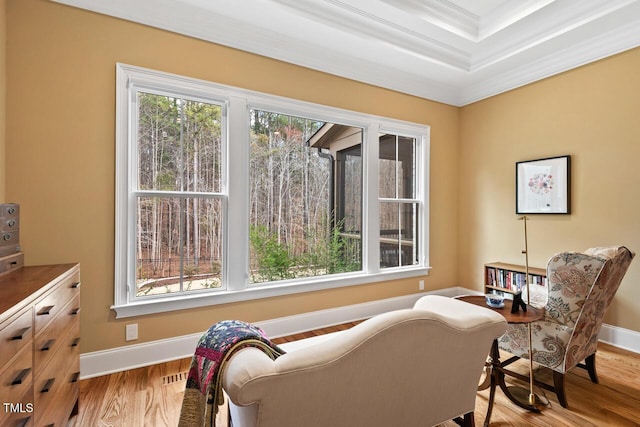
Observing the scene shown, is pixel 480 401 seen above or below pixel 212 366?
below

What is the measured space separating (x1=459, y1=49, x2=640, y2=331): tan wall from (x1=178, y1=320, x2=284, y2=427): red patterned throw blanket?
11.2ft

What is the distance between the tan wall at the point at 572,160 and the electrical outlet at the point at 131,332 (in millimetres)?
3909

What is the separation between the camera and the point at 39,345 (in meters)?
1.33

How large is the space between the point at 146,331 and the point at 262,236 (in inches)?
48.8

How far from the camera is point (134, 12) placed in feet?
8.00

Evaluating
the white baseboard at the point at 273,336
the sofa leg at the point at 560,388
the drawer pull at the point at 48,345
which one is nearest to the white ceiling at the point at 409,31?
the drawer pull at the point at 48,345

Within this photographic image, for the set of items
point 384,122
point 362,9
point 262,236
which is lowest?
point 262,236

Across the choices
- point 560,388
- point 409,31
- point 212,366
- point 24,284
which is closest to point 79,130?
point 24,284

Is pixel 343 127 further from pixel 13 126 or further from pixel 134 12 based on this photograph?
pixel 13 126

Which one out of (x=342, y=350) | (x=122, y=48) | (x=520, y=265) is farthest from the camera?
(x=520, y=265)

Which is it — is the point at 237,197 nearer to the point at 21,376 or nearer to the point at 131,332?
the point at 131,332

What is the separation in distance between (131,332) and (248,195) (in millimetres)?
1435

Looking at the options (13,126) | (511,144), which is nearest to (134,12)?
(13,126)

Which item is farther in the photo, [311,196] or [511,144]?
[511,144]
